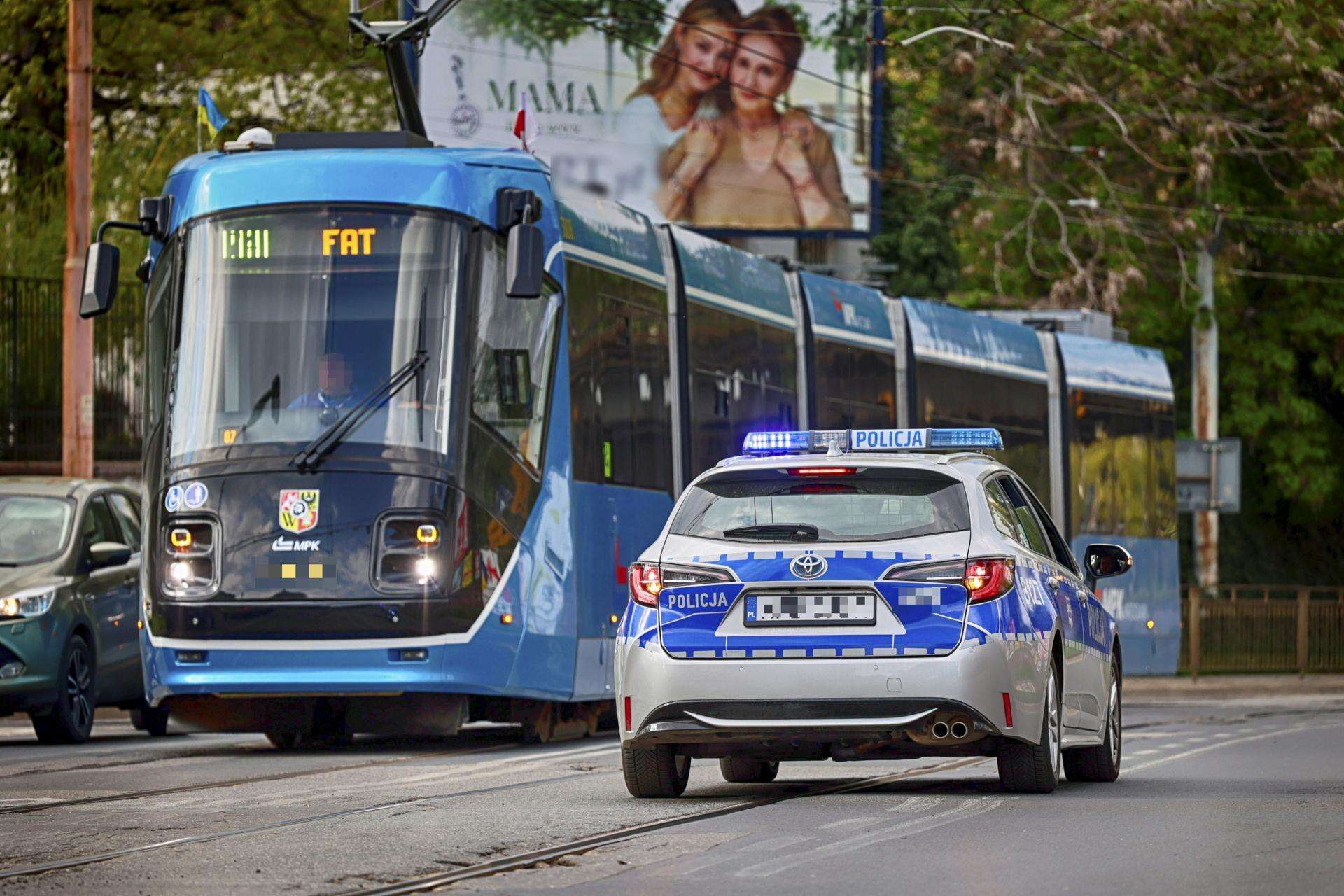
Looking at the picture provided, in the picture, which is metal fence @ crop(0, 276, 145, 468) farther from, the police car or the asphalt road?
the police car

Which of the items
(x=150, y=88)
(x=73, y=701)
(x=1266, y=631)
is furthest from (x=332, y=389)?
(x=1266, y=631)

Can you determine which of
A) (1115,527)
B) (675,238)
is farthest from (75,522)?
(1115,527)

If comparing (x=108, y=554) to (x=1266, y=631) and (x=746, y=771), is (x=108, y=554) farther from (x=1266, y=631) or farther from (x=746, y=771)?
(x=1266, y=631)

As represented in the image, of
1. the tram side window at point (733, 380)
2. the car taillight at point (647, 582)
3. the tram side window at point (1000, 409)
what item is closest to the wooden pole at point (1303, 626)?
the tram side window at point (1000, 409)

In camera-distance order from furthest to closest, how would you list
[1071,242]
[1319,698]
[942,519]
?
[1071,242] < [1319,698] < [942,519]

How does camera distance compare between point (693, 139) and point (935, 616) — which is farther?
point (693, 139)

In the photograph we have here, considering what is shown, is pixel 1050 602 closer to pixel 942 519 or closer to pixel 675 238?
pixel 942 519

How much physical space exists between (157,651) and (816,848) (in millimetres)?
7434

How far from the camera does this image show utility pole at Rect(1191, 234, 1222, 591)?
43750mm

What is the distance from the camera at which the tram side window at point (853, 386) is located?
2412 centimetres

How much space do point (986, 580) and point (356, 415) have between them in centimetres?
576

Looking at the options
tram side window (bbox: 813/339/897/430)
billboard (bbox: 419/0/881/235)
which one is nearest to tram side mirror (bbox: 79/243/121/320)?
tram side window (bbox: 813/339/897/430)

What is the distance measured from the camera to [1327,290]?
46188 millimetres

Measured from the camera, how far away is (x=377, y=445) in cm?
1645
